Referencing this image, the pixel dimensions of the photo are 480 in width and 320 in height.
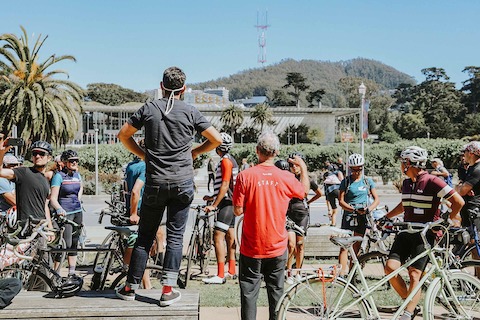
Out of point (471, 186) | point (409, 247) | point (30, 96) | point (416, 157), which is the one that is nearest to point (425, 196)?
point (416, 157)

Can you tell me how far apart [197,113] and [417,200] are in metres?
2.49

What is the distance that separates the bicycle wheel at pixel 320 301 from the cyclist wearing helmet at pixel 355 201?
8.77 feet

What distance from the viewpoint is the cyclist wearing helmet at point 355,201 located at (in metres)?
7.29

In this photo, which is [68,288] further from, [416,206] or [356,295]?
[416,206]

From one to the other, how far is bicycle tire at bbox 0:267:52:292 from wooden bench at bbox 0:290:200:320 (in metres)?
0.93

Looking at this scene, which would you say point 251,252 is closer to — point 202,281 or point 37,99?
point 202,281

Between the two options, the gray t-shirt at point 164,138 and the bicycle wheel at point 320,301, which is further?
the bicycle wheel at point 320,301

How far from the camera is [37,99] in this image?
3030cm

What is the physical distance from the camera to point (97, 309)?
13.5 feet

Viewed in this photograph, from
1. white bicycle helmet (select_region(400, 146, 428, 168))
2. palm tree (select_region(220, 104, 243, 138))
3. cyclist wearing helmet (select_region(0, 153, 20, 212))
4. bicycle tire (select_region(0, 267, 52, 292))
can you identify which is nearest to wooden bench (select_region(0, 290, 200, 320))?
bicycle tire (select_region(0, 267, 52, 292))

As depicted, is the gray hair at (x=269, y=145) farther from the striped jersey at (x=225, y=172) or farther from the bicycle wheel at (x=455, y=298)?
the striped jersey at (x=225, y=172)

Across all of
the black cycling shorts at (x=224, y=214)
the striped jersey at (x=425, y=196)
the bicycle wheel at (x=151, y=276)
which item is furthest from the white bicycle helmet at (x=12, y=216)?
the striped jersey at (x=425, y=196)

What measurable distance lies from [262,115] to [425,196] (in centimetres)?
5972

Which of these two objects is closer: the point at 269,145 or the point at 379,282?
the point at 269,145
